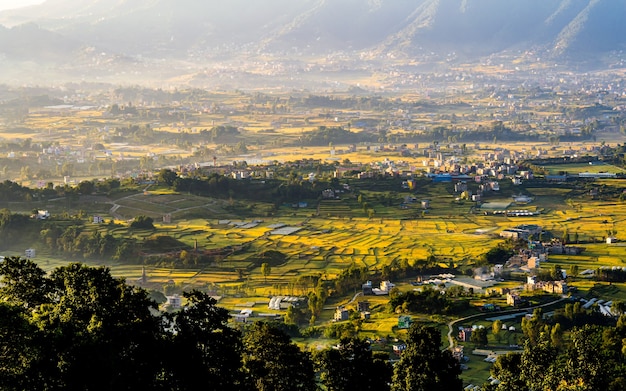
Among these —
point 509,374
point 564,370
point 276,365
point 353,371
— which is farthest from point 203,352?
point 564,370

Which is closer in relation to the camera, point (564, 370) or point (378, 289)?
point (564, 370)

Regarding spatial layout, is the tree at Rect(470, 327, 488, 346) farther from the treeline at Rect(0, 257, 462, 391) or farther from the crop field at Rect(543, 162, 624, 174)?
the crop field at Rect(543, 162, 624, 174)

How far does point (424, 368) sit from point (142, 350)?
16.0 ft

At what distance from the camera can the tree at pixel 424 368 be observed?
15.8m

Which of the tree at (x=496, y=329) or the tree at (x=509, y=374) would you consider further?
the tree at (x=496, y=329)

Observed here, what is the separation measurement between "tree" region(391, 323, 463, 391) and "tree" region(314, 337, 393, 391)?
0.90ft

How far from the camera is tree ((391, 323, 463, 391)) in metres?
15.8

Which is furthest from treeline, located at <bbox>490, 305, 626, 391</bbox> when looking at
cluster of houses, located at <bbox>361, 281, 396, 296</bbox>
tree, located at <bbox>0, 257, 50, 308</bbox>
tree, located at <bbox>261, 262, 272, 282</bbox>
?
tree, located at <bbox>261, 262, 272, 282</bbox>

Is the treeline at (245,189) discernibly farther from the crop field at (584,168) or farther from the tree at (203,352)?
the tree at (203,352)

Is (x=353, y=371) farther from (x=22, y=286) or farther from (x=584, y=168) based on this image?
(x=584, y=168)

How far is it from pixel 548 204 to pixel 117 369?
37.9m

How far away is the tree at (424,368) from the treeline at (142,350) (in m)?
0.02

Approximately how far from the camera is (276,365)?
1577 cm

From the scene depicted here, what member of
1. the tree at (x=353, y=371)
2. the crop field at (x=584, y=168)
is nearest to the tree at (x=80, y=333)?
the tree at (x=353, y=371)
